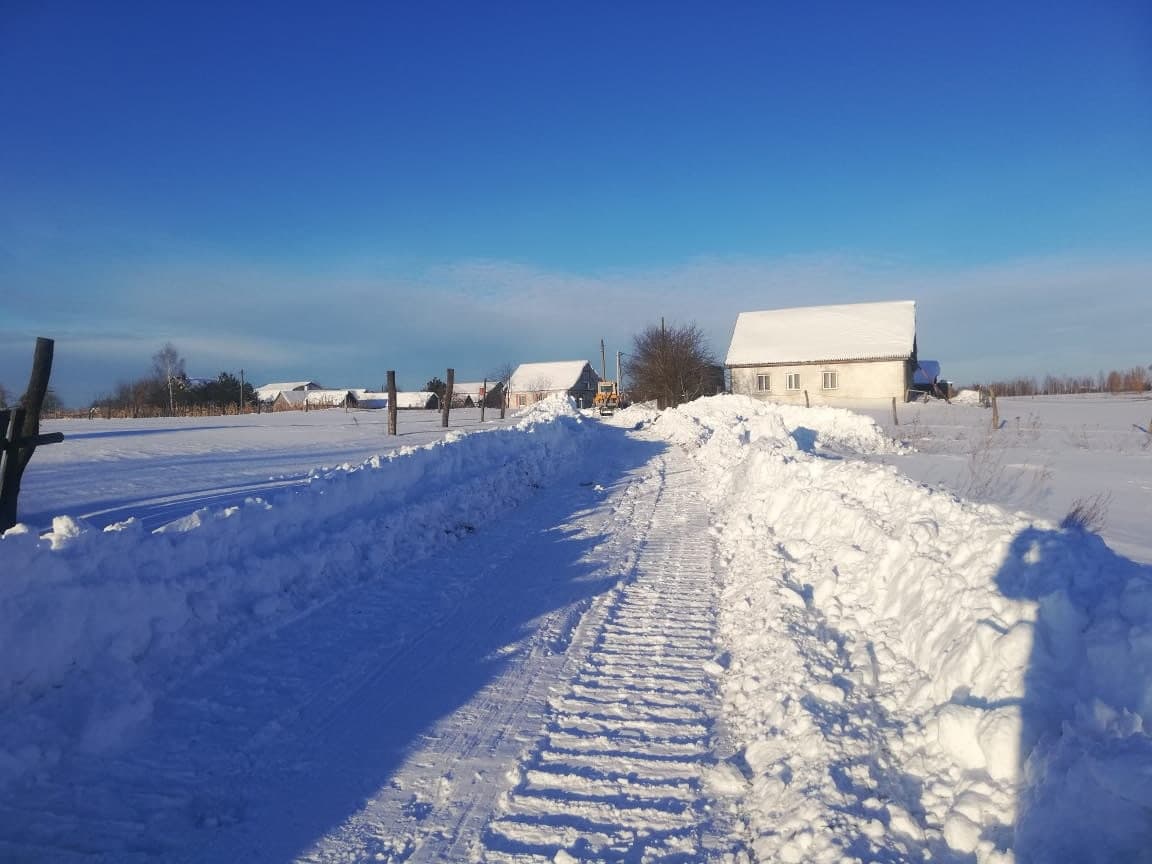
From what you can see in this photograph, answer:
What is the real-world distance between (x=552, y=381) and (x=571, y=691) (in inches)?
3228

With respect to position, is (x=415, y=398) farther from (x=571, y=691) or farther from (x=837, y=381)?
(x=571, y=691)

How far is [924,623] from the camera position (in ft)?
16.6

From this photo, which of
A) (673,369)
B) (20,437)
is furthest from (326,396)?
(20,437)

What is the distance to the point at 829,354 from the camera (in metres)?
48.0

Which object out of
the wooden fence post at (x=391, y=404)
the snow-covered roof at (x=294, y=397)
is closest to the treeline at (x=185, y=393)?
the snow-covered roof at (x=294, y=397)

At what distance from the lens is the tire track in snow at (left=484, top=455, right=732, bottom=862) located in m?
3.41

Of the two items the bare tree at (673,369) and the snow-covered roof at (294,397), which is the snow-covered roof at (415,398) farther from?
the bare tree at (673,369)

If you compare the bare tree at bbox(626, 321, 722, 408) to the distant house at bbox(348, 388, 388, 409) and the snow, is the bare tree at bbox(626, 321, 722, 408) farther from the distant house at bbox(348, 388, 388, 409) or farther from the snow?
the distant house at bbox(348, 388, 388, 409)

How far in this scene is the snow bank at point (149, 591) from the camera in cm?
429

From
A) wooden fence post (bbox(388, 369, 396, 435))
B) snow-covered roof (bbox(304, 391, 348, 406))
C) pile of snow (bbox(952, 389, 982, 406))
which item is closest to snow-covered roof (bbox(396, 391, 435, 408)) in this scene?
snow-covered roof (bbox(304, 391, 348, 406))

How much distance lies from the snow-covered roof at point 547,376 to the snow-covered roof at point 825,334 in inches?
1336

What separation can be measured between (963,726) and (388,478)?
8.61 meters

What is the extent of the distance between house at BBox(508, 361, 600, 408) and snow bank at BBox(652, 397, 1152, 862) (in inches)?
3021

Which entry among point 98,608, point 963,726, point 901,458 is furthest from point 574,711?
point 901,458
